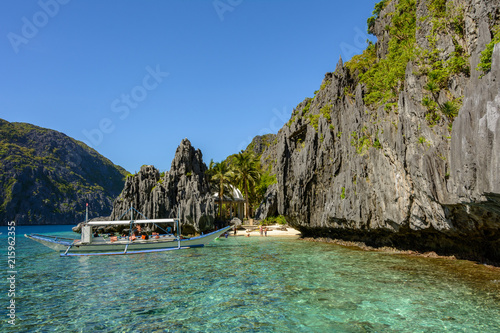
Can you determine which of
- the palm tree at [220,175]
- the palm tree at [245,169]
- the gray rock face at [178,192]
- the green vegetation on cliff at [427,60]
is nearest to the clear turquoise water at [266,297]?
the green vegetation on cliff at [427,60]

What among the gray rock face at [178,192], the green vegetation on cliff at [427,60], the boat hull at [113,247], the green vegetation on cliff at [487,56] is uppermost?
the green vegetation on cliff at [427,60]

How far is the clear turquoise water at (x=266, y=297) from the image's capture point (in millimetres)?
10519

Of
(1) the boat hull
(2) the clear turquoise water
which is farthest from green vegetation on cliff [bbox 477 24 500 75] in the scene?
(1) the boat hull

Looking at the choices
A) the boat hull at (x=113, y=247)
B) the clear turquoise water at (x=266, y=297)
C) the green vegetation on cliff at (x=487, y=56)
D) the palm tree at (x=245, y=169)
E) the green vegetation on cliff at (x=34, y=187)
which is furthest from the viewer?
the green vegetation on cliff at (x=34, y=187)

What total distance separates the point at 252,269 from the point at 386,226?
12.6 metres

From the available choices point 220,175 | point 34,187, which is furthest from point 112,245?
point 34,187

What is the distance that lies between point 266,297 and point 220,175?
167 ft

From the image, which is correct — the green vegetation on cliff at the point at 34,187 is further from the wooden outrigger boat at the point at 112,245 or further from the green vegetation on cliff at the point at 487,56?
the green vegetation on cliff at the point at 487,56

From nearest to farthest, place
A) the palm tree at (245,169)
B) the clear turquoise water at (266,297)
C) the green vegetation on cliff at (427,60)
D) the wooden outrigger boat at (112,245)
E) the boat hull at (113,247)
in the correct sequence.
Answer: the clear turquoise water at (266,297), the green vegetation on cliff at (427,60), the wooden outrigger boat at (112,245), the boat hull at (113,247), the palm tree at (245,169)

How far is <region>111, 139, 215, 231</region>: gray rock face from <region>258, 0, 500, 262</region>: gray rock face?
639 inches

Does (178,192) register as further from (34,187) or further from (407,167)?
(34,187)

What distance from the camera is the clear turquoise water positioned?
10.5 metres

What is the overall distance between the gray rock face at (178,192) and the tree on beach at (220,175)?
2057mm

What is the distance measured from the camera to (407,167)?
2223 cm
